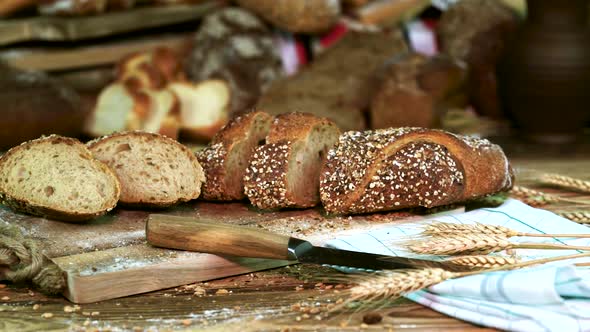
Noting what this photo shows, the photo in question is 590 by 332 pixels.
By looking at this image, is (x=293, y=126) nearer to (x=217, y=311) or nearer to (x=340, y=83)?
(x=217, y=311)

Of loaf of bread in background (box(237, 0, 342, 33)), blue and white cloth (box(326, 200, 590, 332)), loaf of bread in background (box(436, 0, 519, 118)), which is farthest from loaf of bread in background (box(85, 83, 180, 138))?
blue and white cloth (box(326, 200, 590, 332))

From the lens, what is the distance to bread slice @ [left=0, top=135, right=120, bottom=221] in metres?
2.50

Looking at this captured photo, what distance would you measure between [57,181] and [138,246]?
34 centimetres

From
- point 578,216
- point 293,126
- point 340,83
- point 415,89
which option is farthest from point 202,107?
point 578,216

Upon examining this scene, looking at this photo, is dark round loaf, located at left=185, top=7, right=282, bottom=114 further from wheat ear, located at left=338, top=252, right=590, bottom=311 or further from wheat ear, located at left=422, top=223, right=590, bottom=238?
wheat ear, located at left=338, top=252, right=590, bottom=311

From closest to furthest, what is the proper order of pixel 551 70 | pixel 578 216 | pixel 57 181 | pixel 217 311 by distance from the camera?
pixel 217 311 → pixel 57 181 → pixel 578 216 → pixel 551 70

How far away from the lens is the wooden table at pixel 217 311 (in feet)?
6.59

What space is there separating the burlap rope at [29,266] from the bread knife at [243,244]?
0.87ft

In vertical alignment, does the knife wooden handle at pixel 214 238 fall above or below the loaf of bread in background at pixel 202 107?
below

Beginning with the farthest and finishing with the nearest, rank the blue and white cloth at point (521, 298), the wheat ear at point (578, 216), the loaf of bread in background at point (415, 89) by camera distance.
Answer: the loaf of bread in background at point (415, 89), the wheat ear at point (578, 216), the blue and white cloth at point (521, 298)

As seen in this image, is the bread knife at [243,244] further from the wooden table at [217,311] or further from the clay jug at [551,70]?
the clay jug at [551,70]

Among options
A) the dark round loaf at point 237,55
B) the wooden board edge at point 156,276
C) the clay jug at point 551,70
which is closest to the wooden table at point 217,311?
the wooden board edge at point 156,276

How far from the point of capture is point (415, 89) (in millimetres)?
4539

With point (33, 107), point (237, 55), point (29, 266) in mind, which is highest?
point (237, 55)
